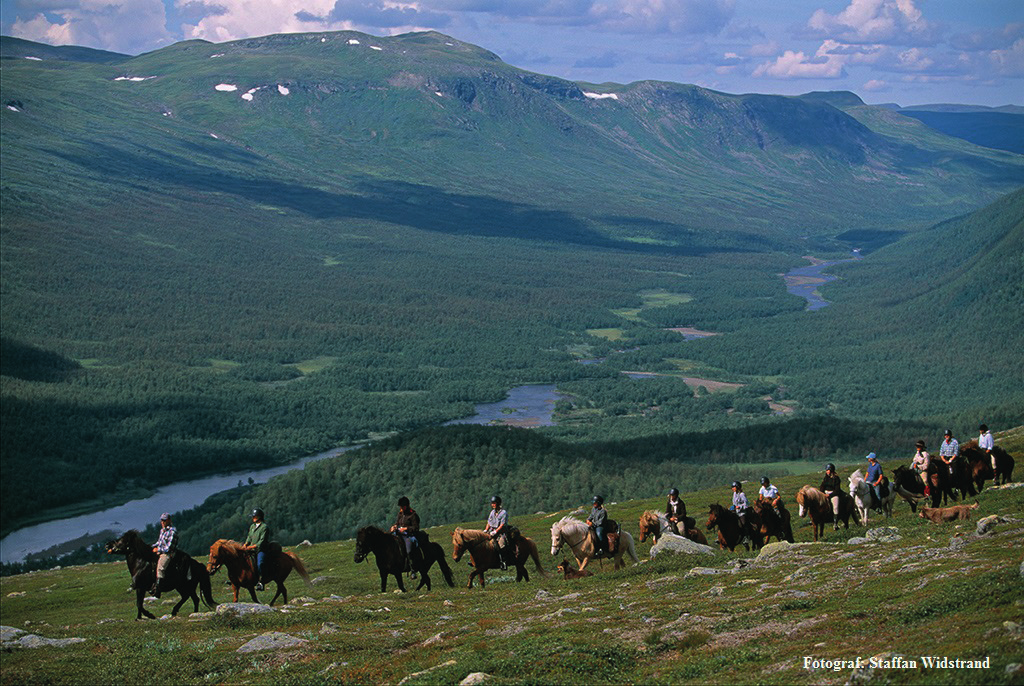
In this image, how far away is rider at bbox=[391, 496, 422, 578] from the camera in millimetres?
49625

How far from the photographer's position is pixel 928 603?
29375 mm

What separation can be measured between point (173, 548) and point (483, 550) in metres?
13.6

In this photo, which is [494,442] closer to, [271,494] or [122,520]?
[271,494]

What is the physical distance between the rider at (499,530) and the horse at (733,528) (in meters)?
9.64

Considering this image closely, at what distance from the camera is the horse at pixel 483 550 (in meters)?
49.7

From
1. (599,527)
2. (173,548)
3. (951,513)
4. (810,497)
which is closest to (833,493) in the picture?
(810,497)

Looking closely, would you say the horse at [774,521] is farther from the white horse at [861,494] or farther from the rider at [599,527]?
the rider at [599,527]

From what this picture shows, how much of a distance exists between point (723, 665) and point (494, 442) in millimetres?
117411

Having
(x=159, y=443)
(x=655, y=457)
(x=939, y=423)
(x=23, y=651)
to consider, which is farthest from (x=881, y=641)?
(x=159, y=443)

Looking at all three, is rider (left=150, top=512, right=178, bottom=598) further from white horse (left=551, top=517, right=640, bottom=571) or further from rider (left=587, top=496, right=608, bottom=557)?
rider (left=587, top=496, right=608, bottom=557)

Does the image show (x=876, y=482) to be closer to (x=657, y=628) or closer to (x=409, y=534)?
(x=409, y=534)

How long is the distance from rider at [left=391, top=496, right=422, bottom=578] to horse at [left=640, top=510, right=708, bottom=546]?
12746mm

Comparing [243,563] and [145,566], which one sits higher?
[145,566]

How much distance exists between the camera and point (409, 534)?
49.8 m
